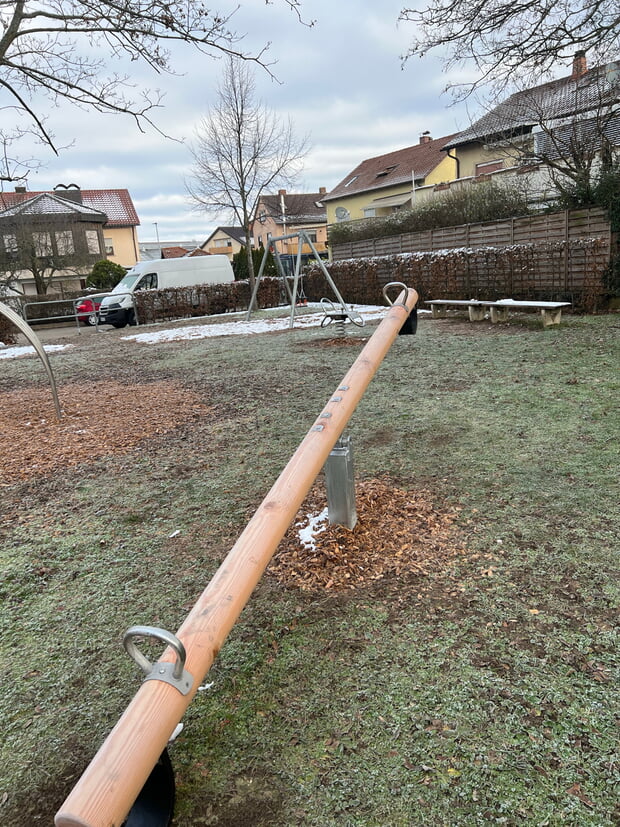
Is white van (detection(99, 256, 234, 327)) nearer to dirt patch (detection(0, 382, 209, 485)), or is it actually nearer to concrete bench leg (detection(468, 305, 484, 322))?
concrete bench leg (detection(468, 305, 484, 322))

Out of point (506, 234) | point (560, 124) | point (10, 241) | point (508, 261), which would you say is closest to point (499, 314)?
point (508, 261)

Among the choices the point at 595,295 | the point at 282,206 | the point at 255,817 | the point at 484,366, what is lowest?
the point at 255,817

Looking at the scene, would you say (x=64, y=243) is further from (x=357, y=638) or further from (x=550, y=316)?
(x=357, y=638)

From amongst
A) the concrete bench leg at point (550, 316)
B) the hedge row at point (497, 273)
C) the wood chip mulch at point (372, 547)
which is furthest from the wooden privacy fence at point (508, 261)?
the wood chip mulch at point (372, 547)

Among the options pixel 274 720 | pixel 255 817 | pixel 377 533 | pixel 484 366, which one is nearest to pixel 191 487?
pixel 377 533

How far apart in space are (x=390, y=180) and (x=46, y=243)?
22.6m

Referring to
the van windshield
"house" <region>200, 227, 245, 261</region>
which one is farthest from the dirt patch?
"house" <region>200, 227, 245, 261</region>

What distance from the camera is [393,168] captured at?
39.8m

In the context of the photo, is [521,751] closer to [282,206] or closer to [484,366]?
[484,366]

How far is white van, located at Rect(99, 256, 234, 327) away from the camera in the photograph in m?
18.7

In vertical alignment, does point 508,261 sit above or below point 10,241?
below

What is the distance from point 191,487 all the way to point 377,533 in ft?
4.80

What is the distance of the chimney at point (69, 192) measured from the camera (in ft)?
158

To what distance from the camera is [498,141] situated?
14695 millimetres
